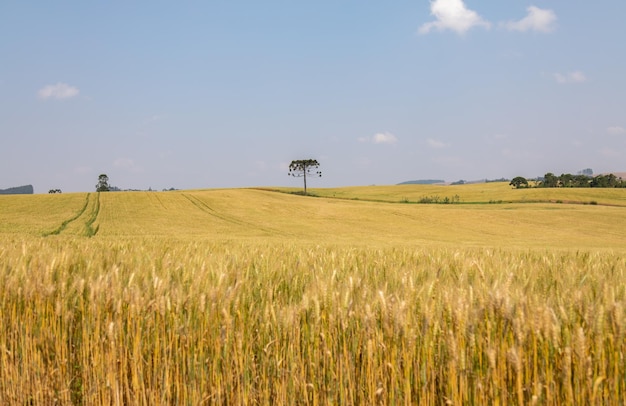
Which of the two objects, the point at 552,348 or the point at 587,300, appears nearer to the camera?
the point at 552,348

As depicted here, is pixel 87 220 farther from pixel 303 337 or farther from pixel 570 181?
pixel 570 181

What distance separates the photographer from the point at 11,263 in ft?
12.2

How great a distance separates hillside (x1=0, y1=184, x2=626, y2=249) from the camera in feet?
83.2

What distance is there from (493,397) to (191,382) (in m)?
1.63

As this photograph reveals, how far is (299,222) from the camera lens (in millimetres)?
33500

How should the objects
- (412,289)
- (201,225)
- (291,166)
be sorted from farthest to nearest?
(291,166)
(201,225)
(412,289)

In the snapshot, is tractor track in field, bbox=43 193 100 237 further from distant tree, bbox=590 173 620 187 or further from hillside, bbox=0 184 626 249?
distant tree, bbox=590 173 620 187

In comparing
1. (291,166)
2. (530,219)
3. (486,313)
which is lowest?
(530,219)

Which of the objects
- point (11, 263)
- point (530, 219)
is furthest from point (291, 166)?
point (11, 263)

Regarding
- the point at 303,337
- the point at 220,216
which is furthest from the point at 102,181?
the point at 303,337

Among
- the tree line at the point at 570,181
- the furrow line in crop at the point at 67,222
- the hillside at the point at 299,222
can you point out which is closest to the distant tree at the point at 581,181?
the tree line at the point at 570,181

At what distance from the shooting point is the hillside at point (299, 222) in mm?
25359

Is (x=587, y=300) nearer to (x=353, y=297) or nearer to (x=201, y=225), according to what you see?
(x=353, y=297)

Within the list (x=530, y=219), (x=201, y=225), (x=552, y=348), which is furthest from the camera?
(x=530, y=219)
